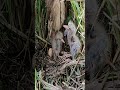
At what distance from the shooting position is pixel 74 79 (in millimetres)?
1681

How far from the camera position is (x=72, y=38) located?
168 centimetres

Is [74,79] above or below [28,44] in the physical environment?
below

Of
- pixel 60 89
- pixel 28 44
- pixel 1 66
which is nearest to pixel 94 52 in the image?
pixel 60 89

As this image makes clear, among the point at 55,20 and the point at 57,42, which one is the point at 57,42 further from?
the point at 55,20

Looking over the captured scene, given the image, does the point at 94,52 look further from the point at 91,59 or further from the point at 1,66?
the point at 1,66

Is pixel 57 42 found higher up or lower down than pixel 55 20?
lower down

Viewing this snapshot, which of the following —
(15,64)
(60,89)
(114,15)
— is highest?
(114,15)

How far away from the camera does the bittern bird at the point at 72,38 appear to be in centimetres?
167

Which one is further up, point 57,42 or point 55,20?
point 55,20

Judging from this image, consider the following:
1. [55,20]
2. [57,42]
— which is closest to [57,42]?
[57,42]

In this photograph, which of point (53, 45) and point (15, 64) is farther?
point (15, 64)

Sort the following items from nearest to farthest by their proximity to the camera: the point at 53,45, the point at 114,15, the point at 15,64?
1. the point at 114,15
2. the point at 53,45
3. the point at 15,64

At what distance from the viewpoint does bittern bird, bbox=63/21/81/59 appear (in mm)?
1670

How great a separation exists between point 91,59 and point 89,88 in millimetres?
156
